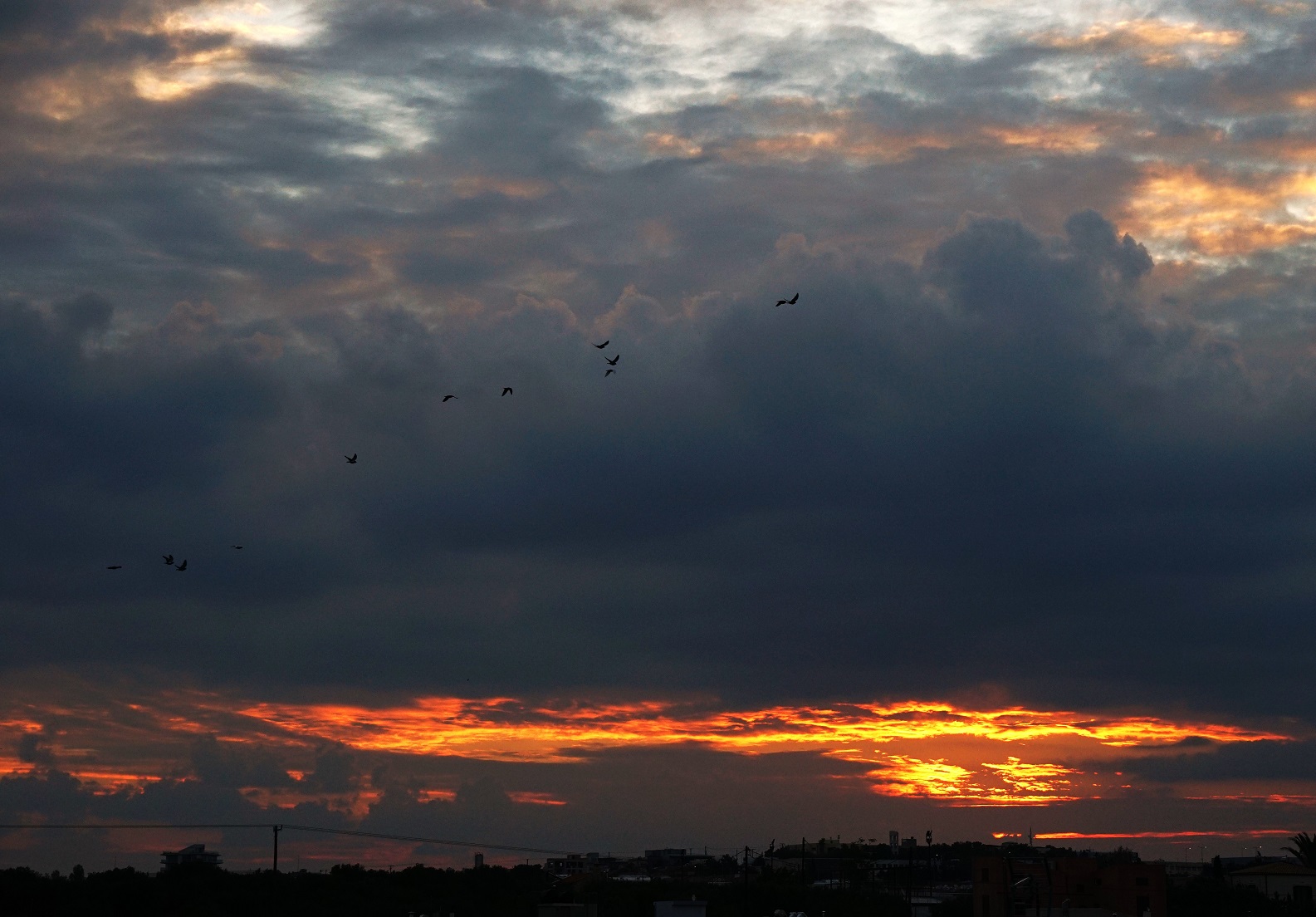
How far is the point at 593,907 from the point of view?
108m

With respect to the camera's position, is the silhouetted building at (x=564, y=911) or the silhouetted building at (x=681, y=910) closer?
the silhouetted building at (x=564, y=911)

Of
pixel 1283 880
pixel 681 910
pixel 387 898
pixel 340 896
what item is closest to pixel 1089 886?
pixel 1283 880

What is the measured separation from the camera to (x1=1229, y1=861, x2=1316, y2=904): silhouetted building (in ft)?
570

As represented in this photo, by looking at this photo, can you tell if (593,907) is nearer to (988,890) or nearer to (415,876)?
(988,890)

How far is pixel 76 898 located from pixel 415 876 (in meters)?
53.5

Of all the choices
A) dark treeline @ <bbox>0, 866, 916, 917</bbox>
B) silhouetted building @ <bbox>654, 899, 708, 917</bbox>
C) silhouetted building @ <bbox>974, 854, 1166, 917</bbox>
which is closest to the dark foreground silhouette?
dark treeline @ <bbox>0, 866, 916, 917</bbox>

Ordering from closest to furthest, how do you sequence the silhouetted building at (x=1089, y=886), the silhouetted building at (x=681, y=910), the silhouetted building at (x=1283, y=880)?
1. the silhouetted building at (x=681, y=910)
2. the silhouetted building at (x=1089, y=886)
3. the silhouetted building at (x=1283, y=880)

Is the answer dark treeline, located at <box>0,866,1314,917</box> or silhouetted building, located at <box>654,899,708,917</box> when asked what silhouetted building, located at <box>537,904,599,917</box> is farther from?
dark treeline, located at <box>0,866,1314,917</box>

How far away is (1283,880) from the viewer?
181 meters

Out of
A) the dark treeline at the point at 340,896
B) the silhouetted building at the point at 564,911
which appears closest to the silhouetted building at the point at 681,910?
the silhouetted building at the point at 564,911

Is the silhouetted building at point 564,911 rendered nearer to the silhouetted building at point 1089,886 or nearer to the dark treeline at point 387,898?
the dark treeline at point 387,898

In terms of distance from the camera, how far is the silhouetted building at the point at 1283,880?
17375 centimetres

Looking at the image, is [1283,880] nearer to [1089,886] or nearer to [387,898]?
[1089,886]

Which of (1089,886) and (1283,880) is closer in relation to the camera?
(1089,886)
